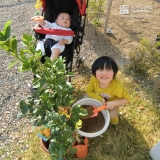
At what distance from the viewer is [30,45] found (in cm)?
154

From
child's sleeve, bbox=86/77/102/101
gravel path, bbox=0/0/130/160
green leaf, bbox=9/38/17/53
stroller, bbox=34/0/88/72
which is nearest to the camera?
green leaf, bbox=9/38/17/53

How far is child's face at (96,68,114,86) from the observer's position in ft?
7.32

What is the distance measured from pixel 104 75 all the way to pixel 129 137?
0.83 meters

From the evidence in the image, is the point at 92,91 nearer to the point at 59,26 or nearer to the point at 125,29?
the point at 59,26

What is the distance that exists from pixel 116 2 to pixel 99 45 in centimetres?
154

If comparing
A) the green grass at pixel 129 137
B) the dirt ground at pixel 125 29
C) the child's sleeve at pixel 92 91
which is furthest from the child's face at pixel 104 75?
the dirt ground at pixel 125 29

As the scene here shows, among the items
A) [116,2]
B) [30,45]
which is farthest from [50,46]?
[116,2]

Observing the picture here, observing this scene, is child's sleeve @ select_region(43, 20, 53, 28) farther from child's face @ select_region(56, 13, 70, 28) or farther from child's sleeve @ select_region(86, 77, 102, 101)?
child's sleeve @ select_region(86, 77, 102, 101)

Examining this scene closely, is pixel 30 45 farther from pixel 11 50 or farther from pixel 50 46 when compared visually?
pixel 50 46

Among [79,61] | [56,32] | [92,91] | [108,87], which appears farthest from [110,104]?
[79,61]

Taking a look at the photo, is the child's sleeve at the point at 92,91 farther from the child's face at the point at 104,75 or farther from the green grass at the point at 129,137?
the green grass at the point at 129,137

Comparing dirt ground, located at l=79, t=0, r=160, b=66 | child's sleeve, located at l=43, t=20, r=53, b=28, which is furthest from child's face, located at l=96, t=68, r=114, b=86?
dirt ground, located at l=79, t=0, r=160, b=66

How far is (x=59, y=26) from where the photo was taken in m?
2.99

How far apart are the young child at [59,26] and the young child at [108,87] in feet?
1.88
